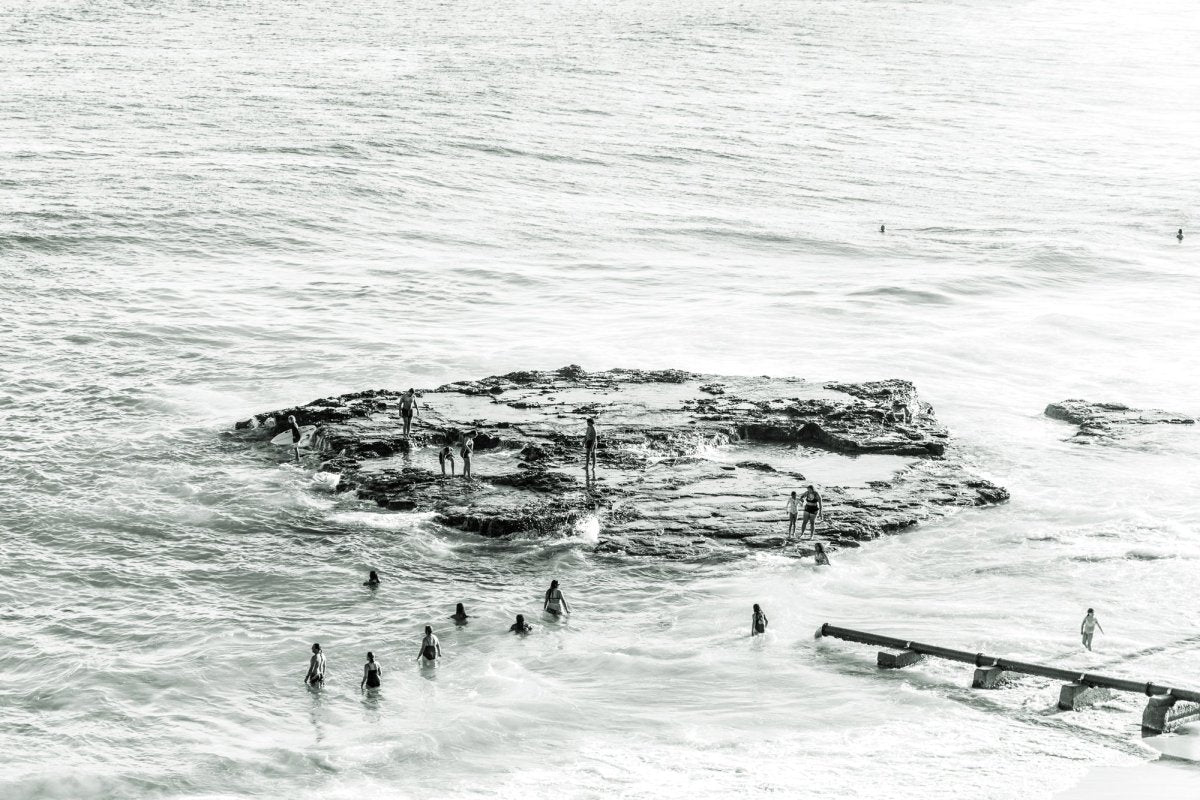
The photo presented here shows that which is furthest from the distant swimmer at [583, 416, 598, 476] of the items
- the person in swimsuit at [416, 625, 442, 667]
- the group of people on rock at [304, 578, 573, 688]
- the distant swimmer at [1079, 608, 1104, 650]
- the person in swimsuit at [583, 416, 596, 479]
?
the distant swimmer at [1079, 608, 1104, 650]

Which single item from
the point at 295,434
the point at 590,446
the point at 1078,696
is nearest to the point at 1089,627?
the point at 1078,696

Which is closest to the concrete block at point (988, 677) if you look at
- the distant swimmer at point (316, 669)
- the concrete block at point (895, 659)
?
the concrete block at point (895, 659)

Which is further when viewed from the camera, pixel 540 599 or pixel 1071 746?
pixel 540 599

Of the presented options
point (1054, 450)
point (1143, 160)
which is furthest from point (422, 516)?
point (1143, 160)

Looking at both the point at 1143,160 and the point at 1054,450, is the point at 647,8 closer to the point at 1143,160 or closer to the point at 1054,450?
the point at 1143,160

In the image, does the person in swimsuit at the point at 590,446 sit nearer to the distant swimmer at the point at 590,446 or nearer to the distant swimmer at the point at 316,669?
the distant swimmer at the point at 590,446

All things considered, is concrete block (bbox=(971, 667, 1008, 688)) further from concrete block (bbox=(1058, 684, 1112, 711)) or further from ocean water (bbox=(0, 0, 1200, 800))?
concrete block (bbox=(1058, 684, 1112, 711))
